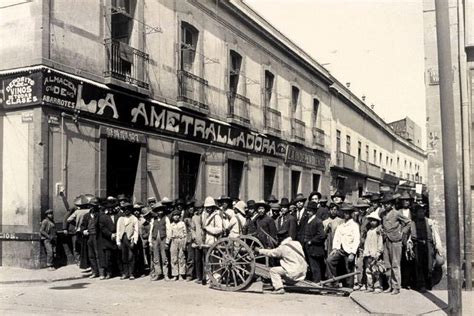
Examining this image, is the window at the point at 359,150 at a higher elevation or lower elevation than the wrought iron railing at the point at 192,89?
lower

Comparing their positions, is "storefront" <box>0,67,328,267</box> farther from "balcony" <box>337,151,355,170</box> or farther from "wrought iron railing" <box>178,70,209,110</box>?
"balcony" <box>337,151,355,170</box>

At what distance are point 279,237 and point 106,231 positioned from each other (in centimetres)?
343

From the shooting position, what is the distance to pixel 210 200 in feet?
32.0

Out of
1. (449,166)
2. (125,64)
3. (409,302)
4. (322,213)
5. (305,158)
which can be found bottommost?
(409,302)

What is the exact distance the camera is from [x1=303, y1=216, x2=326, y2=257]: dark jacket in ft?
30.1

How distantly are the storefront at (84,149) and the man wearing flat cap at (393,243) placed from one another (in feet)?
21.2

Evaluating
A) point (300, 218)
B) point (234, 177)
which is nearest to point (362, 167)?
point (234, 177)

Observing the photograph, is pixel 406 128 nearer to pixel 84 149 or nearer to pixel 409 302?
pixel 84 149

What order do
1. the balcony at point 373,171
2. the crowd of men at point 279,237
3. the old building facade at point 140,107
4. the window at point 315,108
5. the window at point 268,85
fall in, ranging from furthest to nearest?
the balcony at point 373,171
the window at point 315,108
the window at point 268,85
the old building facade at point 140,107
the crowd of men at point 279,237

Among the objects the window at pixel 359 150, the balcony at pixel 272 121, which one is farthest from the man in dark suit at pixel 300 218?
the window at pixel 359 150

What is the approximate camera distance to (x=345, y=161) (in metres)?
30.9

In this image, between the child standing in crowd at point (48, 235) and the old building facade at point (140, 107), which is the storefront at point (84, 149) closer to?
the old building facade at point (140, 107)

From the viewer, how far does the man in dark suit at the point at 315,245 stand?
920 cm

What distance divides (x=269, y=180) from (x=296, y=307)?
14.9 metres
